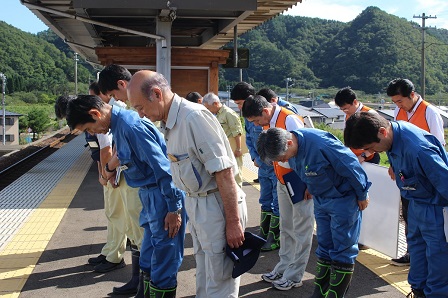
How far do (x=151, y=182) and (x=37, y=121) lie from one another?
222ft

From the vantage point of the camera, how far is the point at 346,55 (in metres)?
75.9

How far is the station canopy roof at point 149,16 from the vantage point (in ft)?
29.7

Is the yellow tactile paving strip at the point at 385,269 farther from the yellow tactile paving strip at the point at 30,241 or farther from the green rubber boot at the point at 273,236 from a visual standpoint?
the yellow tactile paving strip at the point at 30,241

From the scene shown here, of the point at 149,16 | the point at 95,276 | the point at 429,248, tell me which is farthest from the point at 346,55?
the point at 429,248

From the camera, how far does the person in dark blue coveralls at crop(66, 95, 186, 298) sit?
3.76 meters

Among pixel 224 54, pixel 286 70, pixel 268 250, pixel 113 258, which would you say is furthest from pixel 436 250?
pixel 286 70

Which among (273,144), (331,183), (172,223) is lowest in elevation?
(172,223)

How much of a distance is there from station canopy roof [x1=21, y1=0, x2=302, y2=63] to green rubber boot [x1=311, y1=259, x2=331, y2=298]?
5830 millimetres

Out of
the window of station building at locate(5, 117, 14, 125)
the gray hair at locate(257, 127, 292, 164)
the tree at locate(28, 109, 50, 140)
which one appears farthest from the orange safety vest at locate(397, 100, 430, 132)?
the tree at locate(28, 109, 50, 140)

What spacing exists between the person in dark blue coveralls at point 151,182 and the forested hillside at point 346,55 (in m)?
67.3

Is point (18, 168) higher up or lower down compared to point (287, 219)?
lower down

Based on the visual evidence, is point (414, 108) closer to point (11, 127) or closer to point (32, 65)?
point (11, 127)

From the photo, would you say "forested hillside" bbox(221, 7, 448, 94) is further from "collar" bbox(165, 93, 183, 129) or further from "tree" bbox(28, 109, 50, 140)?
"collar" bbox(165, 93, 183, 129)

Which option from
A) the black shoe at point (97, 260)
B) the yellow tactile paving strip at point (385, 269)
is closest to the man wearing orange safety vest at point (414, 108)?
the yellow tactile paving strip at point (385, 269)
